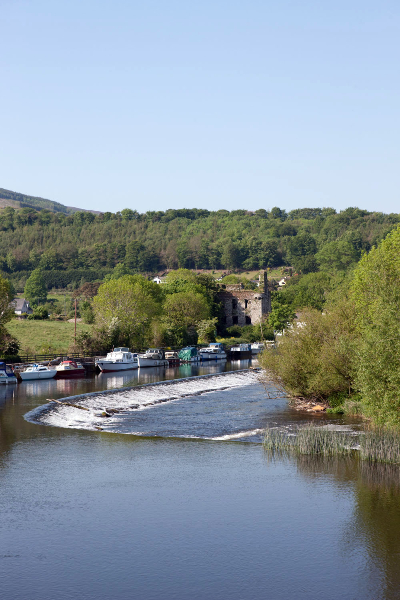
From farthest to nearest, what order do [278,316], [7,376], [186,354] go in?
[278,316] < [186,354] < [7,376]

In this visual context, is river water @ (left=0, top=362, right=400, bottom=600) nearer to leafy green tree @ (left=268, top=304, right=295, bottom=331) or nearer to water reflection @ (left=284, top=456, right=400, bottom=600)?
water reflection @ (left=284, top=456, right=400, bottom=600)

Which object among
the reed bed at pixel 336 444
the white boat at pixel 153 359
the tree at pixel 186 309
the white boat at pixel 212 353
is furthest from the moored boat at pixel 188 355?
the reed bed at pixel 336 444

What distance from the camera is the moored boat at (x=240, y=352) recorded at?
317 feet

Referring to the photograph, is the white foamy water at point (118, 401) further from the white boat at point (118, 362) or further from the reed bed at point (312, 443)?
the white boat at point (118, 362)

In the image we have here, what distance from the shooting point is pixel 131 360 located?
75.6m

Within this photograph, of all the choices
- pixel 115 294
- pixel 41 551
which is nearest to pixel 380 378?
A: pixel 41 551

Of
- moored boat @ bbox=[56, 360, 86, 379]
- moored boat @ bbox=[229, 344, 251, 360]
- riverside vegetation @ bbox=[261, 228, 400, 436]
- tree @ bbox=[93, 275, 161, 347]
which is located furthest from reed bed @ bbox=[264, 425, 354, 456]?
moored boat @ bbox=[229, 344, 251, 360]

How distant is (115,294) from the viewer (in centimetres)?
9050

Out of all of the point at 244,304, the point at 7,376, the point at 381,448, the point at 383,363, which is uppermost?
the point at 244,304

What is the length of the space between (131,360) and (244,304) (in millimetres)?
53830

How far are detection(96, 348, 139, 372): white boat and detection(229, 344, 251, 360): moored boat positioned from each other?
23.0 m

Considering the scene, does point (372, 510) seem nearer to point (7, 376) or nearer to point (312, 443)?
point (312, 443)

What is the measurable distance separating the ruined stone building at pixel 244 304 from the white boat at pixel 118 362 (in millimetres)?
51063

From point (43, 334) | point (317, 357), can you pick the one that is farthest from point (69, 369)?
point (317, 357)
